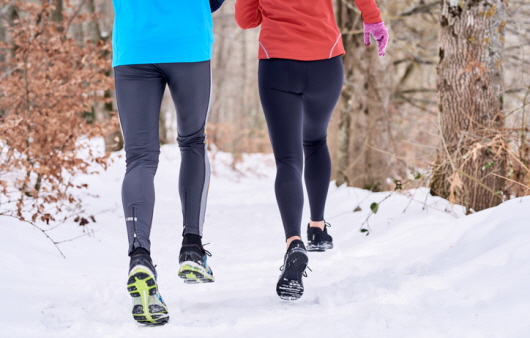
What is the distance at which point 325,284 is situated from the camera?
10.1 feet

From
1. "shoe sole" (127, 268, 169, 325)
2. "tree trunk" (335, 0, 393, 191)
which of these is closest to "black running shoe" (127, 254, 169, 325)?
"shoe sole" (127, 268, 169, 325)

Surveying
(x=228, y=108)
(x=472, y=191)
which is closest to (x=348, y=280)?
(x=472, y=191)

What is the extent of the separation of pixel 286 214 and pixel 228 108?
116ft

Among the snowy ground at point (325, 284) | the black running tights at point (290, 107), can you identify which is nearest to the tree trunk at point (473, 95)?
the snowy ground at point (325, 284)

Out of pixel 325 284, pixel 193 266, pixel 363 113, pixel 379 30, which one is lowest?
pixel 325 284

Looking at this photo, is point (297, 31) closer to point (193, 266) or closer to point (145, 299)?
point (193, 266)

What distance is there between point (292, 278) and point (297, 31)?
1.37 m

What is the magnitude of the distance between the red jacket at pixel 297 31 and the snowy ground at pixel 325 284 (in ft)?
4.35

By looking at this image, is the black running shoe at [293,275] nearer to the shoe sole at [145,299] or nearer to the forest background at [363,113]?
the shoe sole at [145,299]

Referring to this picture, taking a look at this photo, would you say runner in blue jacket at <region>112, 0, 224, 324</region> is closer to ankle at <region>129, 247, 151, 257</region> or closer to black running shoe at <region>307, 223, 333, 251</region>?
ankle at <region>129, 247, 151, 257</region>

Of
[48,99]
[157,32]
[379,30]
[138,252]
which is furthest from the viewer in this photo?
[48,99]

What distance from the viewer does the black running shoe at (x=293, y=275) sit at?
258 centimetres

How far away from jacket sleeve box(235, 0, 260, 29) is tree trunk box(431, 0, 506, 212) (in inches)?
82.7

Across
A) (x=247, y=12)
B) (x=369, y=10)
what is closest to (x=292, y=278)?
(x=247, y=12)
